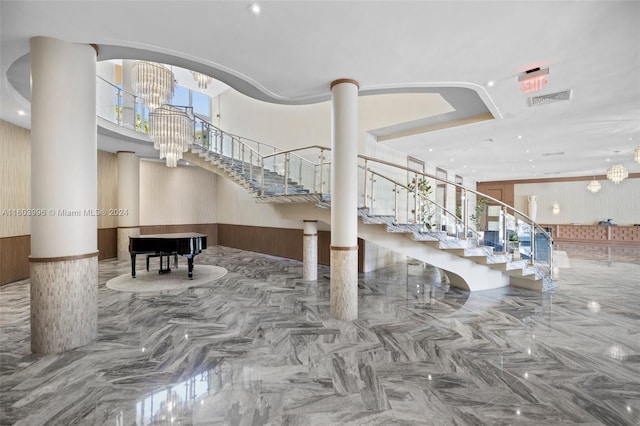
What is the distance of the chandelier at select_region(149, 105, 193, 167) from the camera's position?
5738 mm

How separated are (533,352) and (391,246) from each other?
8.27 ft

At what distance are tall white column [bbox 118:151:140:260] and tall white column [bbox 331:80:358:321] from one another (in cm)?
749

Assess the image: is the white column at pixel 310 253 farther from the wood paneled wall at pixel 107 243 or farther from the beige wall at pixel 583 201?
the beige wall at pixel 583 201

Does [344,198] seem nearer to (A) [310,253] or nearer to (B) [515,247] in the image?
(A) [310,253]

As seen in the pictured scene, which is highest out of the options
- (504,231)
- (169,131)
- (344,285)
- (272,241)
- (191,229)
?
(169,131)

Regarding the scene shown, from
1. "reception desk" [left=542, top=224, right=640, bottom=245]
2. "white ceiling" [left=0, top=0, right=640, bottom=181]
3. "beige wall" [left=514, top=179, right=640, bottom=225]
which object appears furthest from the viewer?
"beige wall" [left=514, top=179, right=640, bottom=225]

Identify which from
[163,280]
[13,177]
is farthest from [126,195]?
[163,280]

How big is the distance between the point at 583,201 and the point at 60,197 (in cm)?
1965

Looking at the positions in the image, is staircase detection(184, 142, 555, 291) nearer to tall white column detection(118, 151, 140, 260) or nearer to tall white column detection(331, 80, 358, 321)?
tall white column detection(331, 80, 358, 321)

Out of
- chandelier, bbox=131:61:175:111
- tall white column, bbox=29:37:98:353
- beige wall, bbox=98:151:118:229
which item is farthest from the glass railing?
tall white column, bbox=29:37:98:353

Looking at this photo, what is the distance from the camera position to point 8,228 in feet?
20.0

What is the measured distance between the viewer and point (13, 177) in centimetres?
621

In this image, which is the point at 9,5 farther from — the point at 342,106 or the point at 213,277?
the point at 213,277

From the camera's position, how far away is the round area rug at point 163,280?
19.2ft
